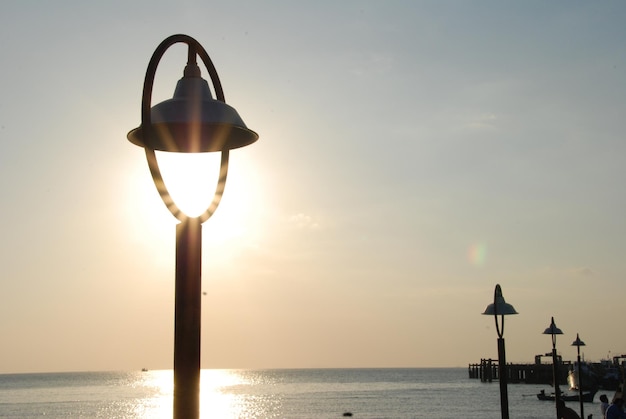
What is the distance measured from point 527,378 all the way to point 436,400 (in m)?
19.7

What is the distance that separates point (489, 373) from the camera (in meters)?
110

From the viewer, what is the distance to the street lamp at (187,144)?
554 cm

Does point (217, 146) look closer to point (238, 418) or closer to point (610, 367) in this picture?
point (238, 418)

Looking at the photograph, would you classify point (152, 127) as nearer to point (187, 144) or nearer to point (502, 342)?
point (187, 144)

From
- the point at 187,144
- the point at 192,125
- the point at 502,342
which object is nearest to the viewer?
the point at 192,125

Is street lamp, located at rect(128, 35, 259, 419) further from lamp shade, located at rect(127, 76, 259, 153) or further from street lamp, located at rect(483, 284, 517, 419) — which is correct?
street lamp, located at rect(483, 284, 517, 419)

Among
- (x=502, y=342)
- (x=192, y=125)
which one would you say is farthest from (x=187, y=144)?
(x=502, y=342)

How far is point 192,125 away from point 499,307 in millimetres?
10020

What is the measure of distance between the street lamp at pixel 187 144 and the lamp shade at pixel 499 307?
946 centimetres

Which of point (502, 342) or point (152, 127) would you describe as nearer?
point (152, 127)

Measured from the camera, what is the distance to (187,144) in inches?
241

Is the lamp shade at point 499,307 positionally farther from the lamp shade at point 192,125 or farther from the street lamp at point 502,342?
the lamp shade at point 192,125

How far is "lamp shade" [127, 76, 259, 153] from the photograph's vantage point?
5715 mm

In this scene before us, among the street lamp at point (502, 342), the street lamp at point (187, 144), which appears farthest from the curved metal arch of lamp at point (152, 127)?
the street lamp at point (502, 342)
